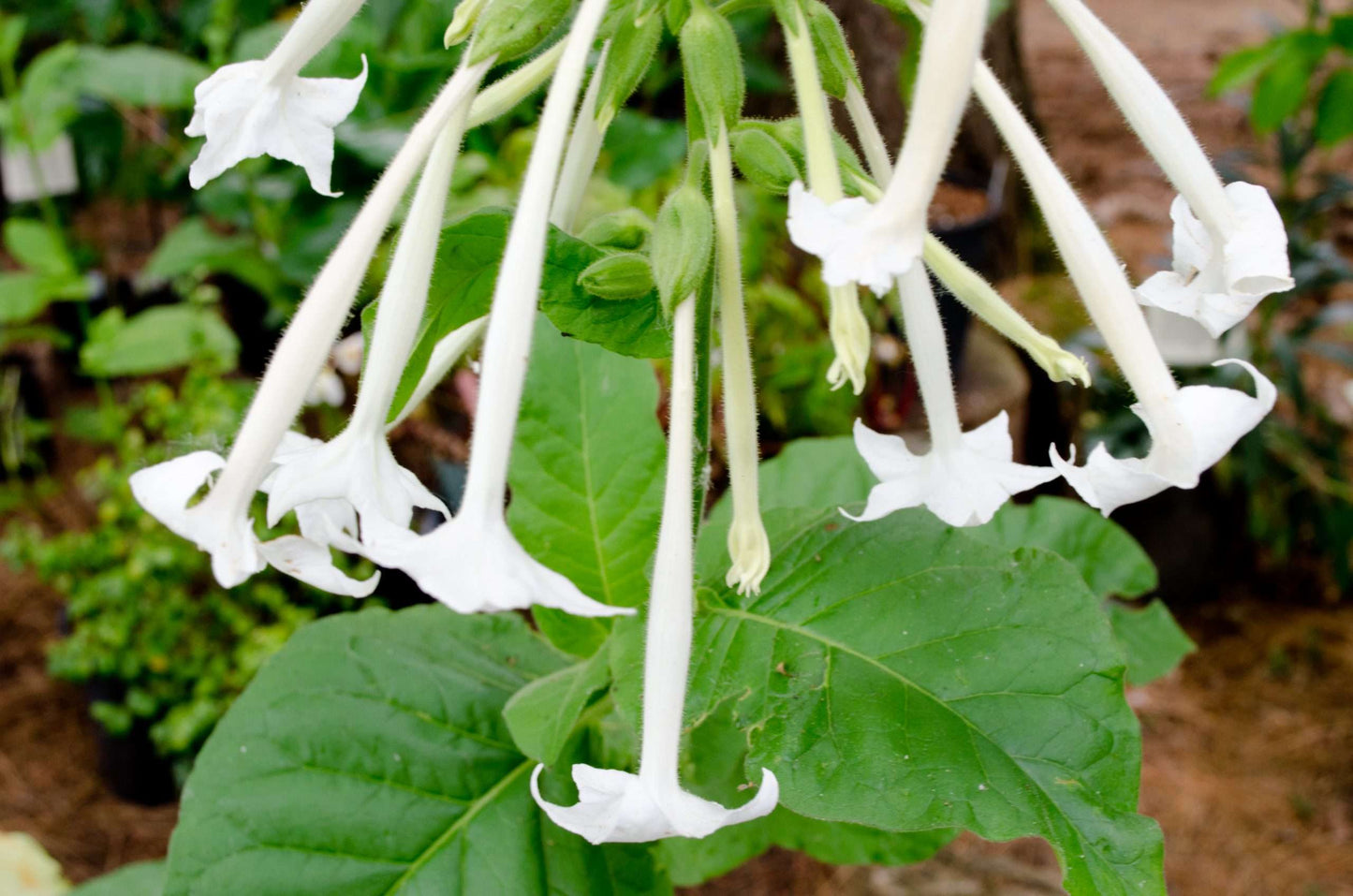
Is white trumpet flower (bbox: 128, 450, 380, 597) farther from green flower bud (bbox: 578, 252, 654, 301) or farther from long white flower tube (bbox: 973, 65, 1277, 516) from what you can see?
long white flower tube (bbox: 973, 65, 1277, 516)

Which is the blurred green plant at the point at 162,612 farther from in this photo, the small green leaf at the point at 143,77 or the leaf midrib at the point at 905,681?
the leaf midrib at the point at 905,681

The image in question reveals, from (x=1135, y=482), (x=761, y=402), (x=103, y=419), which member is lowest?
(x=103, y=419)

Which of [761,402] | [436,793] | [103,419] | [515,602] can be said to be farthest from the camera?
[103,419]

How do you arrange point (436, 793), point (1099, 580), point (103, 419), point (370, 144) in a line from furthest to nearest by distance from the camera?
1. point (103, 419)
2. point (370, 144)
3. point (1099, 580)
4. point (436, 793)

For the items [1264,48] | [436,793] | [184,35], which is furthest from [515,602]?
[184,35]

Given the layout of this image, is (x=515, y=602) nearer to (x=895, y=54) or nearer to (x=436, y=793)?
(x=436, y=793)

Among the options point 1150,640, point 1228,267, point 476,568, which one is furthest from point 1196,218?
point 1150,640

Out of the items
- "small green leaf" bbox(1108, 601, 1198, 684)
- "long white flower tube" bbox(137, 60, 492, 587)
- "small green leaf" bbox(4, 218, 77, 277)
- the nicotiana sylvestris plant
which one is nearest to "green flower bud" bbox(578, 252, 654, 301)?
the nicotiana sylvestris plant
